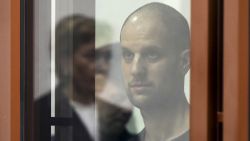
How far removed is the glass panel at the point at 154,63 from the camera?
111 cm

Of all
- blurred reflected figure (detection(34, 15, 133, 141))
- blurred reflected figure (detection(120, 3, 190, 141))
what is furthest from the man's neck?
blurred reflected figure (detection(34, 15, 133, 141))

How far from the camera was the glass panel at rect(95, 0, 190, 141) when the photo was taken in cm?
111

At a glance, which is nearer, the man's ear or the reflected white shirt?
the man's ear

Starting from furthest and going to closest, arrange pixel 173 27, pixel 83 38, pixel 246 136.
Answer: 1. pixel 83 38
2. pixel 173 27
3. pixel 246 136

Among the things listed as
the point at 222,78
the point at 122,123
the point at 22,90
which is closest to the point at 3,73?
the point at 22,90

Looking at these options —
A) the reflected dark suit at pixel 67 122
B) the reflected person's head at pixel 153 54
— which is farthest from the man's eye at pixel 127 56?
the reflected dark suit at pixel 67 122

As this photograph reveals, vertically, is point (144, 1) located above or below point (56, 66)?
above

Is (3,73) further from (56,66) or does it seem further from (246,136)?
(246,136)

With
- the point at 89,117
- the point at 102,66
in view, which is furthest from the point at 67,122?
→ the point at 102,66

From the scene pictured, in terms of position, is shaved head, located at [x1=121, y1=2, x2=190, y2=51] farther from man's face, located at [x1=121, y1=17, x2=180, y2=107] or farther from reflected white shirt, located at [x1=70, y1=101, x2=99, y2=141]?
reflected white shirt, located at [x1=70, y1=101, x2=99, y2=141]

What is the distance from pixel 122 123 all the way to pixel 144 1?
0.28 metres

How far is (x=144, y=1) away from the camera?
1.14 metres

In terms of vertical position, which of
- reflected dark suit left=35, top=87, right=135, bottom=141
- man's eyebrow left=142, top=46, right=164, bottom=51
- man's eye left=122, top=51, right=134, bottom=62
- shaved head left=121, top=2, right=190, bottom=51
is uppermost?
shaved head left=121, top=2, right=190, bottom=51

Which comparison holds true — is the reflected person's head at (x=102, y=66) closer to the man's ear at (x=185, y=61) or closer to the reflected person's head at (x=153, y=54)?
the reflected person's head at (x=153, y=54)
